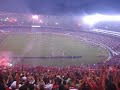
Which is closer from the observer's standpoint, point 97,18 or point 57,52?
point 57,52

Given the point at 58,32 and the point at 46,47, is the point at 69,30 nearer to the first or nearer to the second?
the point at 58,32

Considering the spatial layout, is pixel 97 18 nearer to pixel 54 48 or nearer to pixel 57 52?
pixel 54 48

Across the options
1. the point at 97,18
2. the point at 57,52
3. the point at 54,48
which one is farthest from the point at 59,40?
the point at 97,18

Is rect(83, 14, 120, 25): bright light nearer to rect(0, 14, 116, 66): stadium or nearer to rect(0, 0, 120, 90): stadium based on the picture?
rect(0, 0, 120, 90): stadium

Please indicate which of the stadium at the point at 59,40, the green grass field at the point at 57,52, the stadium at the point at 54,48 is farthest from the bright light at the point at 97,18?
the green grass field at the point at 57,52

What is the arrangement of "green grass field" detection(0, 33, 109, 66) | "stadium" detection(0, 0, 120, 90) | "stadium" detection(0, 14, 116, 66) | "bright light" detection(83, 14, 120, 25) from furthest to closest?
"bright light" detection(83, 14, 120, 25) → "stadium" detection(0, 14, 116, 66) → "green grass field" detection(0, 33, 109, 66) → "stadium" detection(0, 0, 120, 90)

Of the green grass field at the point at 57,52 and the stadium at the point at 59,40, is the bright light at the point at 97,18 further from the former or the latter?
the green grass field at the point at 57,52

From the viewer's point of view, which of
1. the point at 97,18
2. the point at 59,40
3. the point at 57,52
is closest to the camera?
the point at 57,52

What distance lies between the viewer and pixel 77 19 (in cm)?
9194

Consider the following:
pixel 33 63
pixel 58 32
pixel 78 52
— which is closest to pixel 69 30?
pixel 58 32

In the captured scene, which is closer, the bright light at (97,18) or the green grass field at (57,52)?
the green grass field at (57,52)

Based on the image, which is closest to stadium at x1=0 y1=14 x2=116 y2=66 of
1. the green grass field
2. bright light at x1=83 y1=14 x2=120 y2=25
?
the green grass field

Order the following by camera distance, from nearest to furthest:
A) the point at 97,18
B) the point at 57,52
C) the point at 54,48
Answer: the point at 57,52, the point at 54,48, the point at 97,18

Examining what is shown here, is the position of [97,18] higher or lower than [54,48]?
higher
